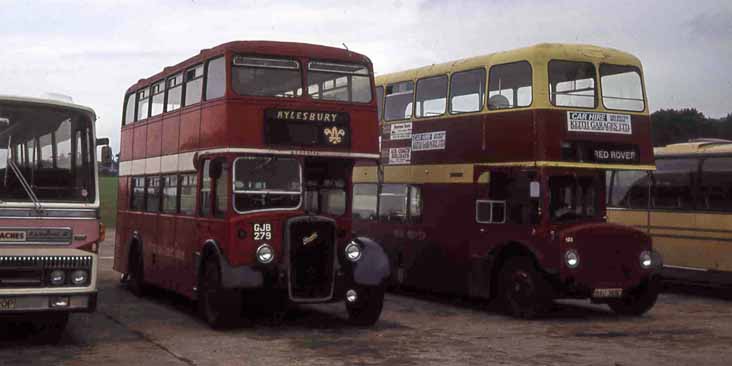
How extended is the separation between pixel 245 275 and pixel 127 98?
26.1 ft

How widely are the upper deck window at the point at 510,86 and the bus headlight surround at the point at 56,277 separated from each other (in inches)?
291

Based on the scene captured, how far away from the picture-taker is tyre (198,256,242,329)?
45.7ft

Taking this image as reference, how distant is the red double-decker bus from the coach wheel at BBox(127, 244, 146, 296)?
329 cm

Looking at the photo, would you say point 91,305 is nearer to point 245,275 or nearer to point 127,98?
point 245,275

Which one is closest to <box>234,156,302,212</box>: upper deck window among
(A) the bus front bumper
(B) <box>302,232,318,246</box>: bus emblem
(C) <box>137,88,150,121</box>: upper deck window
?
(B) <box>302,232,318,246</box>: bus emblem

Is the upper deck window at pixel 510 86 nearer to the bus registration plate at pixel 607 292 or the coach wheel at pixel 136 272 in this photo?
the bus registration plate at pixel 607 292

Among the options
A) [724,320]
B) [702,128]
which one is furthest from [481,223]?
[702,128]

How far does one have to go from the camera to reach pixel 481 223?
17.2 m

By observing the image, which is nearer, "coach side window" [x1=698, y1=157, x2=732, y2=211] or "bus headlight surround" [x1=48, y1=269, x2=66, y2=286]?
"bus headlight surround" [x1=48, y1=269, x2=66, y2=286]

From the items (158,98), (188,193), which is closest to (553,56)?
(188,193)

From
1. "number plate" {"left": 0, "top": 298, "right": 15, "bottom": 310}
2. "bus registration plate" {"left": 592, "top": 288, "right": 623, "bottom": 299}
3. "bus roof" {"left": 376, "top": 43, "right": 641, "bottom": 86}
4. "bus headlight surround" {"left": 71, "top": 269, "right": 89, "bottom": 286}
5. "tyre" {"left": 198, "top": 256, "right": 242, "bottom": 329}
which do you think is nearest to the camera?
"number plate" {"left": 0, "top": 298, "right": 15, "bottom": 310}

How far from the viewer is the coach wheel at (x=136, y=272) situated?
62.0 feet

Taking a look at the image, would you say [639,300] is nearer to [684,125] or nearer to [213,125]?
[213,125]

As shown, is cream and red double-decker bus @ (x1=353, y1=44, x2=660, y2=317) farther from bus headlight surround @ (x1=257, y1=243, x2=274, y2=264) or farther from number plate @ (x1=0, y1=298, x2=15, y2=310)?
number plate @ (x1=0, y1=298, x2=15, y2=310)
